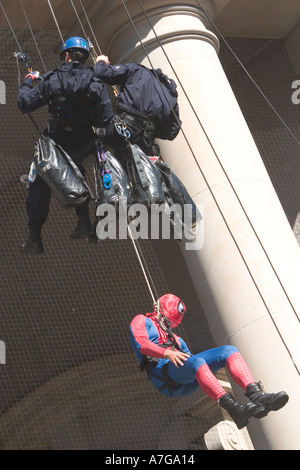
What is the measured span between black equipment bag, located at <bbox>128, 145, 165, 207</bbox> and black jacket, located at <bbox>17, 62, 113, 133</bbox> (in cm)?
35

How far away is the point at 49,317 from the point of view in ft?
43.9

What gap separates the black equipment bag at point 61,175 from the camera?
27.5 ft

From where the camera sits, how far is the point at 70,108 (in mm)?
8648

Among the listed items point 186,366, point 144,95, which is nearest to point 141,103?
point 144,95

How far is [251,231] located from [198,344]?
8.73 ft

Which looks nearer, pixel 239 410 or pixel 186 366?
pixel 239 410

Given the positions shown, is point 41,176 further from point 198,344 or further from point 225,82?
point 198,344

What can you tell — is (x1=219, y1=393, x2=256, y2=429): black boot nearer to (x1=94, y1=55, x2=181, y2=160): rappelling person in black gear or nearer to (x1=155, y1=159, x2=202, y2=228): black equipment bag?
(x1=155, y1=159, x2=202, y2=228): black equipment bag

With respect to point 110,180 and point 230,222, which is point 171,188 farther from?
point 230,222

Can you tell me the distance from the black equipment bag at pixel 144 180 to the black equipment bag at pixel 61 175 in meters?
0.36

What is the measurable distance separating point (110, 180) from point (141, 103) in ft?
2.61

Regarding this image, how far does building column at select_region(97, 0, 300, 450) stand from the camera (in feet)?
30.7

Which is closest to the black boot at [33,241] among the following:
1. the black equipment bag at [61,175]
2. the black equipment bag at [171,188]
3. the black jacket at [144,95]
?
the black equipment bag at [61,175]
